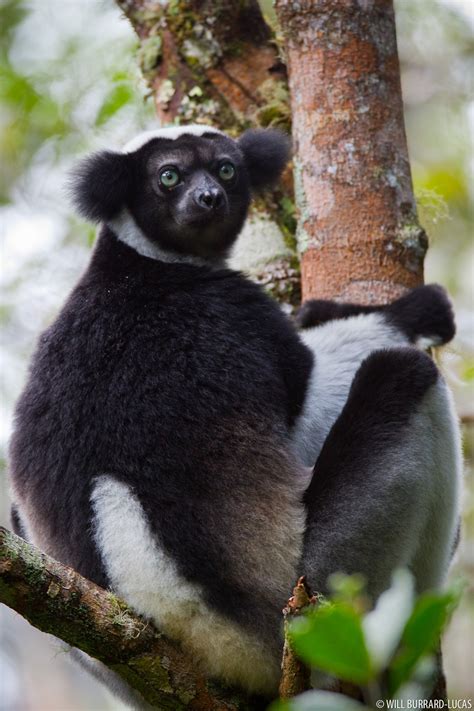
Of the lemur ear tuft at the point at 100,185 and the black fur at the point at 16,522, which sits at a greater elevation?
the lemur ear tuft at the point at 100,185

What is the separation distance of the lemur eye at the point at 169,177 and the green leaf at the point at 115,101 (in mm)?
2659

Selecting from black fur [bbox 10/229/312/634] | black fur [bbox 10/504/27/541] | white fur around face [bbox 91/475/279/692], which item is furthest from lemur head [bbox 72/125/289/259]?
white fur around face [bbox 91/475/279/692]

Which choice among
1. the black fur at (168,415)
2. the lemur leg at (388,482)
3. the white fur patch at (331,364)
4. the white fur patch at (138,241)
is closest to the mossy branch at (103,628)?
the black fur at (168,415)

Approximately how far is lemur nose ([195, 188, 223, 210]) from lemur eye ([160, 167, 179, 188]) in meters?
0.20

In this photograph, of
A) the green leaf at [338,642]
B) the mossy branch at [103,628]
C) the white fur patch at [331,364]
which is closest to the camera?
the green leaf at [338,642]

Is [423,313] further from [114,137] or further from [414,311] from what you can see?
[114,137]

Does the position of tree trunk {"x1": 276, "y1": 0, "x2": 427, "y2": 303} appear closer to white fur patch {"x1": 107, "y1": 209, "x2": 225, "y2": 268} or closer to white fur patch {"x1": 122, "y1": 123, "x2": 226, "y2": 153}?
white fur patch {"x1": 122, "y1": 123, "x2": 226, "y2": 153}

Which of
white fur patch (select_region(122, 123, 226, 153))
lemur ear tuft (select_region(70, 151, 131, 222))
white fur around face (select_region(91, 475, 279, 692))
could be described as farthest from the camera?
white fur patch (select_region(122, 123, 226, 153))

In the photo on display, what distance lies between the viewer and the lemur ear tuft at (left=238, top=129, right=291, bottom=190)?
5.06 metres

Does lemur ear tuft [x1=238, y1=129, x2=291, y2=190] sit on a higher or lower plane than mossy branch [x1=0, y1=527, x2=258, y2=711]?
higher

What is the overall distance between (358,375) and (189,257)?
1.35 m

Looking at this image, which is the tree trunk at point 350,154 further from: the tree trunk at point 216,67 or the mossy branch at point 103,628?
the mossy branch at point 103,628

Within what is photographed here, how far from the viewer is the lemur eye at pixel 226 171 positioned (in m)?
4.94

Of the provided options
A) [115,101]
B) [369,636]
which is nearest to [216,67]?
[115,101]
